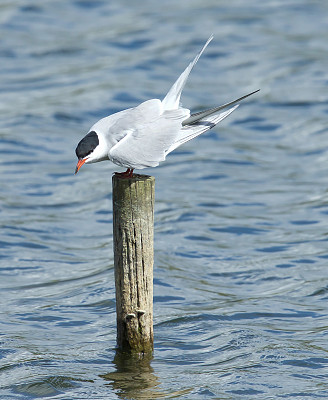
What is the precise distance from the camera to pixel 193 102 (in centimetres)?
1753

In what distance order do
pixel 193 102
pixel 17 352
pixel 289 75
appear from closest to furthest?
pixel 17 352 → pixel 193 102 → pixel 289 75

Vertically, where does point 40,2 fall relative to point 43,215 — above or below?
above

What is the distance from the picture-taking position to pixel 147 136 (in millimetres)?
6734

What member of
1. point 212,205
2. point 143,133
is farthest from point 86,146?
point 212,205

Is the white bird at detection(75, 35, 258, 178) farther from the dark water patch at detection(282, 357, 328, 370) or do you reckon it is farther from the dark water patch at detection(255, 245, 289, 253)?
the dark water patch at detection(255, 245, 289, 253)

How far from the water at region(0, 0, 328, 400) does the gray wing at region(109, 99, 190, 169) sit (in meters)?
1.88

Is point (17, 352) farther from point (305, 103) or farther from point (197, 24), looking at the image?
point (197, 24)

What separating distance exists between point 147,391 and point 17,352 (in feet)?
4.79

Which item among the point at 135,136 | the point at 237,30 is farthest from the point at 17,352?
the point at 237,30

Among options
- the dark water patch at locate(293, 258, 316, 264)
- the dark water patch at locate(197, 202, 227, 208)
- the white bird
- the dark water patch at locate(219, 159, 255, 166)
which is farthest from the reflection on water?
the dark water patch at locate(219, 159, 255, 166)

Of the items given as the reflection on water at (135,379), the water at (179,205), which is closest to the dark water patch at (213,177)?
the water at (179,205)

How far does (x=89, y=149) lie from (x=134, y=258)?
3.15 feet

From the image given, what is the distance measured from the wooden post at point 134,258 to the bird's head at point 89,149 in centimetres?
24

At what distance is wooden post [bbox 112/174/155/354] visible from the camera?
6449 millimetres
